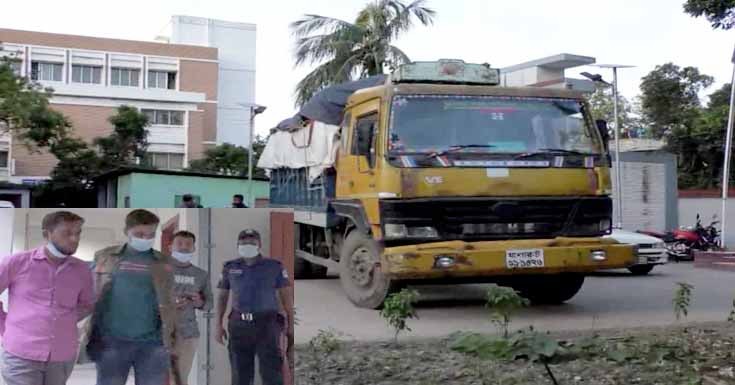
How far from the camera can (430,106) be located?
9805mm

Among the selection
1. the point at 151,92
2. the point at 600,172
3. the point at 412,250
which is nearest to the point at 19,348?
the point at 412,250

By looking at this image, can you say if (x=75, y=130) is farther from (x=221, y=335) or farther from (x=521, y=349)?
(x=221, y=335)

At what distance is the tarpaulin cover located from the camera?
1141 centimetres

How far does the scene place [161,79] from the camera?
69.5 m

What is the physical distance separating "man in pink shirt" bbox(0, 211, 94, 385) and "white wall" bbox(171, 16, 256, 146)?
233 feet

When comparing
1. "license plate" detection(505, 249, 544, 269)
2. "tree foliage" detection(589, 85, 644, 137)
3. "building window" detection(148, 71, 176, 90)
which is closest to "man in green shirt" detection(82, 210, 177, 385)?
"license plate" detection(505, 249, 544, 269)

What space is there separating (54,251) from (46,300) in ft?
0.67

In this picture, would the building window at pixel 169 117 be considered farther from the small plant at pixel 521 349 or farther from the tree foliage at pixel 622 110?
the small plant at pixel 521 349

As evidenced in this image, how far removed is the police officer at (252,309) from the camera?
3.77 meters

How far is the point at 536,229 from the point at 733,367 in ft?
12.8

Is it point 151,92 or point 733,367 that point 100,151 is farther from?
point 733,367

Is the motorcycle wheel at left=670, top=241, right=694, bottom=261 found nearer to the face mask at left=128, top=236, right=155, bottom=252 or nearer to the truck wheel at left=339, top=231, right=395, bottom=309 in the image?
the truck wheel at left=339, top=231, right=395, bottom=309

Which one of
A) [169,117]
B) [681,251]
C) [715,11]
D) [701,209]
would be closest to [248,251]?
[715,11]

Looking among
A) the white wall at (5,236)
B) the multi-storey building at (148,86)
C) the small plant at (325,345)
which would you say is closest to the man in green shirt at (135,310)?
the white wall at (5,236)
